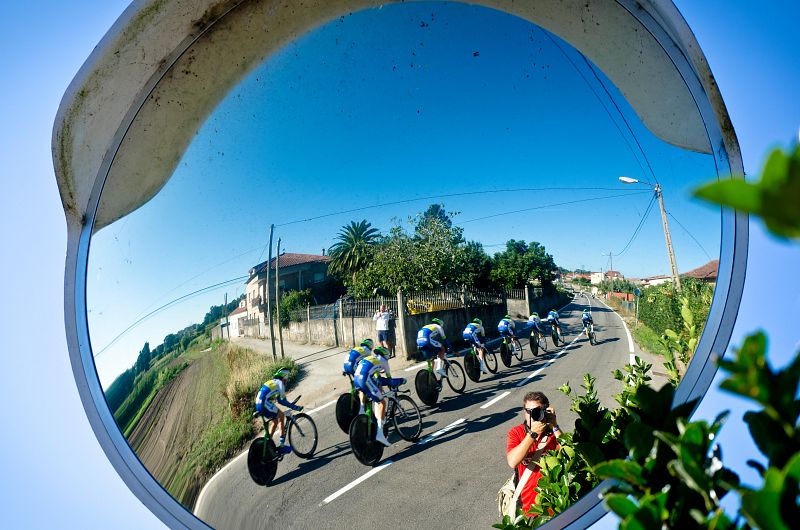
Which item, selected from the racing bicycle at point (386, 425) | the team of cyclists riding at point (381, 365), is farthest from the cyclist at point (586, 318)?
the racing bicycle at point (386, 425)

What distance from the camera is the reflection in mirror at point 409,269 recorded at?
105 centimetres

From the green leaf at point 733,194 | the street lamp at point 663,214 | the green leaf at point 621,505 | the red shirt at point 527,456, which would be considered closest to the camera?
the green leaf at point 733,194

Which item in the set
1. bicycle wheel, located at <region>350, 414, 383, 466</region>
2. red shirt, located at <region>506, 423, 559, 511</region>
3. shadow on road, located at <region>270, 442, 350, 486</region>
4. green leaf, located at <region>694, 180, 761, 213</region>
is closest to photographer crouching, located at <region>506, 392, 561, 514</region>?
red shirt, located at <region>506, 423, 559, 511</region>

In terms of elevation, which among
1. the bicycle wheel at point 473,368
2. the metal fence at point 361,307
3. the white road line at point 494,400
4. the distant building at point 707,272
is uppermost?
the distant building at point 707,272

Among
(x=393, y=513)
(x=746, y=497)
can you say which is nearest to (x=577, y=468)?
(x=393, y=513)

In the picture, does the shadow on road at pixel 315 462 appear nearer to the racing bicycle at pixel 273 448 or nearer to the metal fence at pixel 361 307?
the racing bicycle at pixel 273 448

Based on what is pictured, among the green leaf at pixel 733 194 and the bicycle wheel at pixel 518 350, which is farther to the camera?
the bicycle wheel at pixel 518 350

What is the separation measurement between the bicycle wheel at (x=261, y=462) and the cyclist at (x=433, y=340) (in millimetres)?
450

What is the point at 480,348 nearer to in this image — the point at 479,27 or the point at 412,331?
the point at 412,331

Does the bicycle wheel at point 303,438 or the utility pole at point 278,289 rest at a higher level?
the utility pole at point 278,289

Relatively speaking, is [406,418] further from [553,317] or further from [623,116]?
[623,116]

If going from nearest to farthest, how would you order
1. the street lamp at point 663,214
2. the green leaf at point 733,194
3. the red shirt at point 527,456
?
1. the green leaf at point 733,194
2. the street lamp at point 663,214
3. the red shirt at point 527,456

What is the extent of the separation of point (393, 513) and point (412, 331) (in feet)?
1.47

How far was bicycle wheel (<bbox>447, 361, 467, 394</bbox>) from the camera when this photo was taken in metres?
1.16
